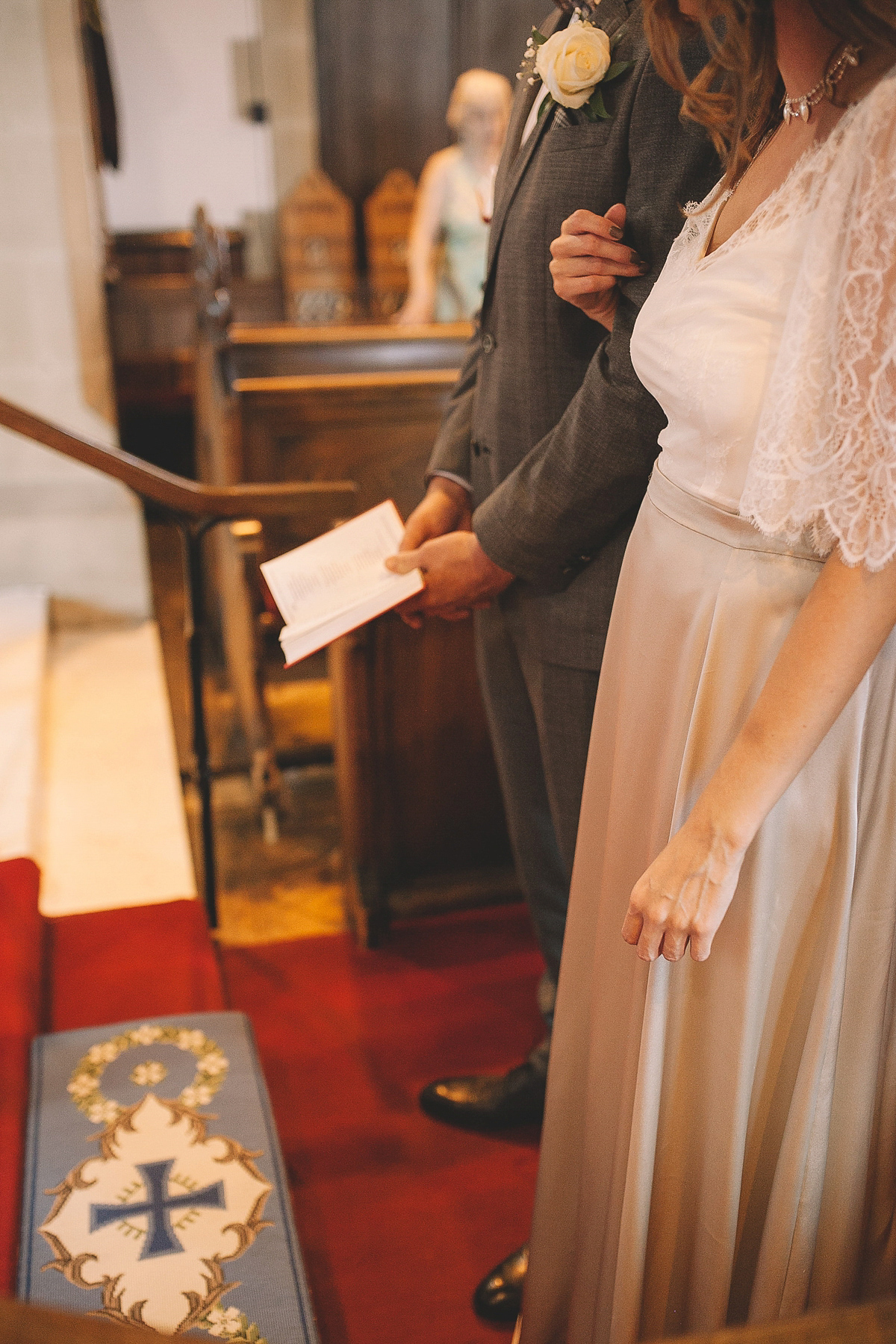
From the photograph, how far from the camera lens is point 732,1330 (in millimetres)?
503

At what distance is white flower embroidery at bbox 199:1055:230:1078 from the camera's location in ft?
5.44

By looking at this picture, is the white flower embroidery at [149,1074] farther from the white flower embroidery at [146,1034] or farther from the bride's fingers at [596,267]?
the bride's fingers at [596,267]

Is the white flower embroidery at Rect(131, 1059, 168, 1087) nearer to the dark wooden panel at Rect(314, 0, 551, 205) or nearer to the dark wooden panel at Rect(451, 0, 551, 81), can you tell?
the dark wooden panel at Rect(314, 0, 551, 205)

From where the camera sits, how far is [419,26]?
7.20 m

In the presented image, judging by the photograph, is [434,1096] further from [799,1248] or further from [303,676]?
[303,676]

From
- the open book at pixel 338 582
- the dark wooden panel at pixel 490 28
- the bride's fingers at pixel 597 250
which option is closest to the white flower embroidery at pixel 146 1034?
the open book at pixel 338 582

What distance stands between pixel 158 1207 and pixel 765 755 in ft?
3.59

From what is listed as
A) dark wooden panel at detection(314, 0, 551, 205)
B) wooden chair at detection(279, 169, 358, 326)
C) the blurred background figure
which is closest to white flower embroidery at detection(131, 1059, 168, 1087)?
the blurred background figure

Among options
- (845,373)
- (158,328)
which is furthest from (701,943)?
(158,328)

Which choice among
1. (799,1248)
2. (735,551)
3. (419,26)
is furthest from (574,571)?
(419,26)

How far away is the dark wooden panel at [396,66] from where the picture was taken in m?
7.17

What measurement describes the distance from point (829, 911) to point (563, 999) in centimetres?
43

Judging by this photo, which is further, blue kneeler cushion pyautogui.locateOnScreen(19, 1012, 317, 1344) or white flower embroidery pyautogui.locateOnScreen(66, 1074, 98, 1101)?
white flower embroidery pyautogui.locateOnScreen(66, 1074, 98, 1101)

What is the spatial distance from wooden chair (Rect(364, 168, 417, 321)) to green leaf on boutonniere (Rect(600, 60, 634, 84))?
6.36m
